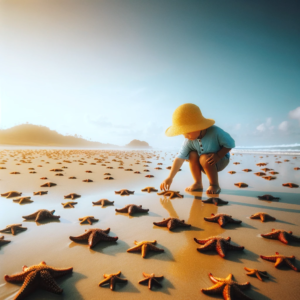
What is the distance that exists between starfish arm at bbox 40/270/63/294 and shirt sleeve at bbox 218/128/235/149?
187 inches

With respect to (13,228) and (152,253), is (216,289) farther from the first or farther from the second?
(13,228)

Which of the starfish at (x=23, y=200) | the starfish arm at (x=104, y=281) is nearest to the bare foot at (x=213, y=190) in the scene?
the starfish arm at (x=104, y=281)

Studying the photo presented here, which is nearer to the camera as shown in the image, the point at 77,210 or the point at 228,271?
the point at 228,271

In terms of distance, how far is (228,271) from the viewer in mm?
2029

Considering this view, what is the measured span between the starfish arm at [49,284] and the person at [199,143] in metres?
3.66

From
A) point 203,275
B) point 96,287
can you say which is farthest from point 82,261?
point 203,275

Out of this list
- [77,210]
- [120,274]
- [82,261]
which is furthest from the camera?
[77,210]

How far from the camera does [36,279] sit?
5.72 ft

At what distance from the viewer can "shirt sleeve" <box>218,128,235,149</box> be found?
5094mm

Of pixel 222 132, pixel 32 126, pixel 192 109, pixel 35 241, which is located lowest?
pixel 35 241

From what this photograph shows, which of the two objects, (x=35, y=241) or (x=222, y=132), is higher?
(x=222, y=132)

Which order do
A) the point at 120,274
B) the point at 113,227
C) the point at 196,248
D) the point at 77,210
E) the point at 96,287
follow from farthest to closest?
the point at 77,210, the point at 113,227, the point at 196,248, the point at 120,274, the point at 96,287

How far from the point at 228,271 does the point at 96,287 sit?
4.71 ft

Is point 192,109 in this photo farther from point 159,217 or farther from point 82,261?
point 82,261
